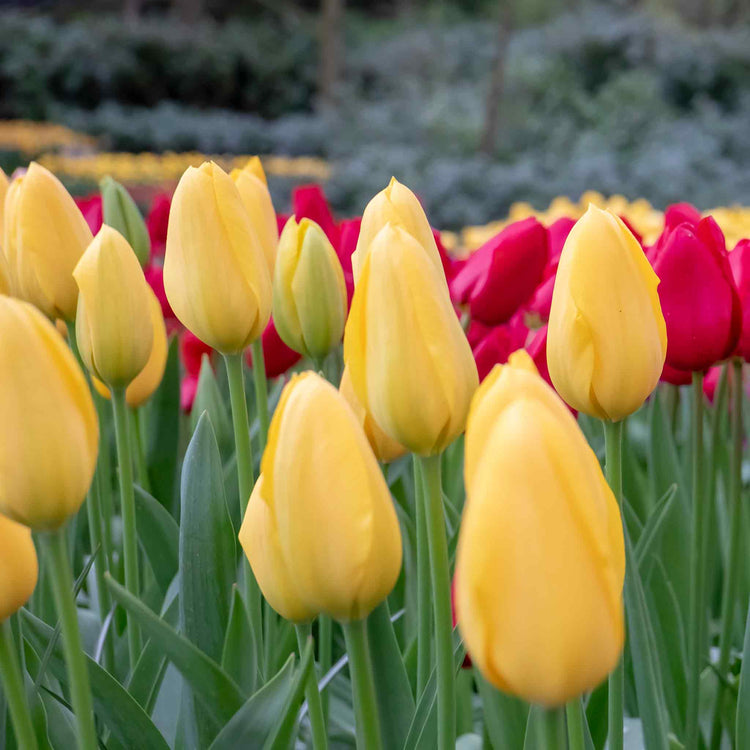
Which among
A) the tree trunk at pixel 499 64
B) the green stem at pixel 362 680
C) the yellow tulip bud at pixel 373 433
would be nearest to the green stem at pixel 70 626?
the green stem at pixel 362 680

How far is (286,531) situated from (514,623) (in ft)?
0.41

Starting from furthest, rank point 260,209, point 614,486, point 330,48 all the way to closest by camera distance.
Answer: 1. point 330,48
2. point 260,209
3. point 614,486

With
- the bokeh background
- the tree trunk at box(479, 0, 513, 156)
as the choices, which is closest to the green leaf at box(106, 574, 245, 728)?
the bokeh background

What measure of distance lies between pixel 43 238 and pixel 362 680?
435 millimetres

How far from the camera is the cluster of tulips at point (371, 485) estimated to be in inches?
14.4

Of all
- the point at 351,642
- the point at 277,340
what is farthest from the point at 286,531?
the point at 277,340

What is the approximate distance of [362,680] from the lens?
0.49 meters

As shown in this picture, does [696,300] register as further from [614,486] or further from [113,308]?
[113,308]

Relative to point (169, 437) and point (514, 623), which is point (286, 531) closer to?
point (514, 623)

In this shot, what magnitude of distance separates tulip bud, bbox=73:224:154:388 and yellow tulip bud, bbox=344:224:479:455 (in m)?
0.19

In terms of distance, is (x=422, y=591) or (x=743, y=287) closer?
(x=422, y=591)

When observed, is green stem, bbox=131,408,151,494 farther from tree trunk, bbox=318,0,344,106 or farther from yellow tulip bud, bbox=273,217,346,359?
tree trunk, bbox=318,0,344,106

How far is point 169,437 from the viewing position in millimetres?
1196

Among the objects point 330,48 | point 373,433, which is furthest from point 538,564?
point 330,48
